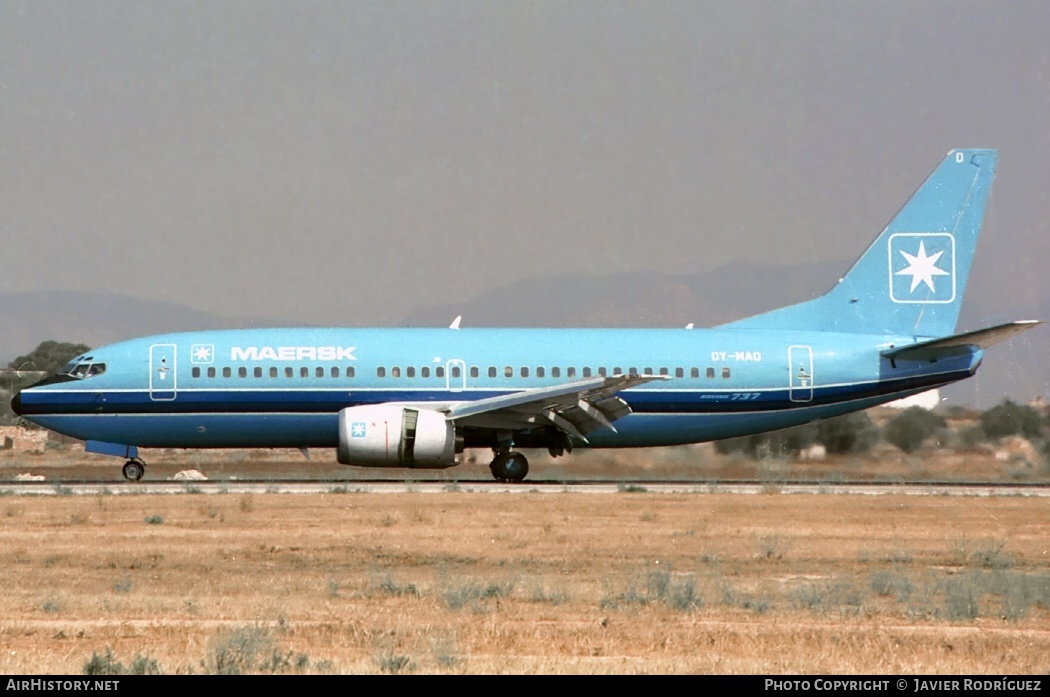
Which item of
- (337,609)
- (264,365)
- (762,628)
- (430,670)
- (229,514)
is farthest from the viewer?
(264,365)

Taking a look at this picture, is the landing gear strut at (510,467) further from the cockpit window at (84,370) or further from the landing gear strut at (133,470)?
the cockpit window at (84,370)

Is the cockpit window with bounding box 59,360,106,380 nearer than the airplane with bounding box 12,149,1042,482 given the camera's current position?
No

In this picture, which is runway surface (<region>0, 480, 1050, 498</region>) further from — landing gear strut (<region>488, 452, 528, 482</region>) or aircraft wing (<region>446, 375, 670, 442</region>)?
aircraft wing (<region>446, 375, 670, 442</region>)

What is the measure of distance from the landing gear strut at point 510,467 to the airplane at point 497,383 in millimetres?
44

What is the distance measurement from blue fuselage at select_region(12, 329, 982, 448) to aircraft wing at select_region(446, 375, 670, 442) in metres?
0.77

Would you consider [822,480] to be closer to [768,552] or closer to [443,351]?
[443,351]

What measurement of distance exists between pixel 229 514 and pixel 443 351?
9.89 m

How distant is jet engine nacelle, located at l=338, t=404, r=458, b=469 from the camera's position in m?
31.6

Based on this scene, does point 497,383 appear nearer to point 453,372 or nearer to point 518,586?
point 453,372

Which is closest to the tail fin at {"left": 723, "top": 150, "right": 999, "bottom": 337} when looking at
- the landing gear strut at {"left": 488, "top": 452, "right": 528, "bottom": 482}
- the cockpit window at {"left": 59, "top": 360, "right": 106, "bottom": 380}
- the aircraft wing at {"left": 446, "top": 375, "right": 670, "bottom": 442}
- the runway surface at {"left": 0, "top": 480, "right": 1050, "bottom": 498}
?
the runway surface at {"left": 0, "top": 480, "right": 1050, "bottom": 498}

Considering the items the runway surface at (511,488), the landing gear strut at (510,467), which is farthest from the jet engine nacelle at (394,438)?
the landing gear strut at (510,467)

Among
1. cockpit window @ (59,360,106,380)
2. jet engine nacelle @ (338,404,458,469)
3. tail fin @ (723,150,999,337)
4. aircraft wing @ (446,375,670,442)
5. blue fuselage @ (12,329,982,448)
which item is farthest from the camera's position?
tail fin @ (723,150,999,337)
